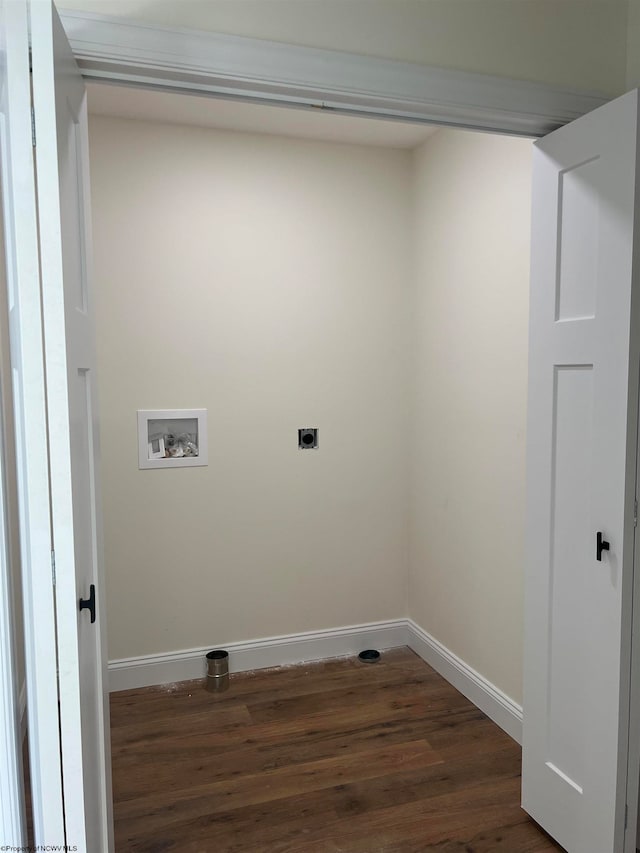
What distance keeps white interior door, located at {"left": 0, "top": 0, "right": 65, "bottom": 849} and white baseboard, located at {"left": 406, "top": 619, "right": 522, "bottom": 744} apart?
2.02 m

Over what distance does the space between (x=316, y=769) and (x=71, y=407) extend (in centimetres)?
190

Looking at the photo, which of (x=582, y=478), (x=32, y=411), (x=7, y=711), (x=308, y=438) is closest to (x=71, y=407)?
(x=32, y=411)

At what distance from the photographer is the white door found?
1710 mm

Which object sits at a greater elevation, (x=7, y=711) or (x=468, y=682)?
(x=7, y=711)

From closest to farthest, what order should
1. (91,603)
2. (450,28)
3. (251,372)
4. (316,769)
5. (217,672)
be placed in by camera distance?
(91,603) < (450,28) < (316,769) < (217,672) < (251,372)

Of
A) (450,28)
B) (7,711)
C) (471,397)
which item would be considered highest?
(450,28)

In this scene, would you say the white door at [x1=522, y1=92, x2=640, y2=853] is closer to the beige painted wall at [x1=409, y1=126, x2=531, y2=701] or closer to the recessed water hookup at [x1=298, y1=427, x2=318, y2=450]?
the beige painted wall at [x1=409, y1=126, x2=531, y2=701]

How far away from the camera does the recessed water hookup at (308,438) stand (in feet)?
11.0

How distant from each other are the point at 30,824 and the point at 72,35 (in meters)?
2.37

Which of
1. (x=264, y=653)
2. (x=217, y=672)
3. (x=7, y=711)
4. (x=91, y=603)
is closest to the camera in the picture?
(x=7, y=711)

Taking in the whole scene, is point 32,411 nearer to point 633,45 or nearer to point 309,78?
point 309,78

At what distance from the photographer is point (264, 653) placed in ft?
11.0

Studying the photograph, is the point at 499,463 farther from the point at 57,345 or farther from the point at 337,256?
the point at 57,345

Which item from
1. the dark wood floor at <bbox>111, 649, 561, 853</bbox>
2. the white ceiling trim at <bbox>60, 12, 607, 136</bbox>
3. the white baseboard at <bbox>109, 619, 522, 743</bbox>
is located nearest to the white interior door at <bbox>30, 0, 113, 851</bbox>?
the white ceiling trim at <bbox>60, 12, 607, 136</bbox>
